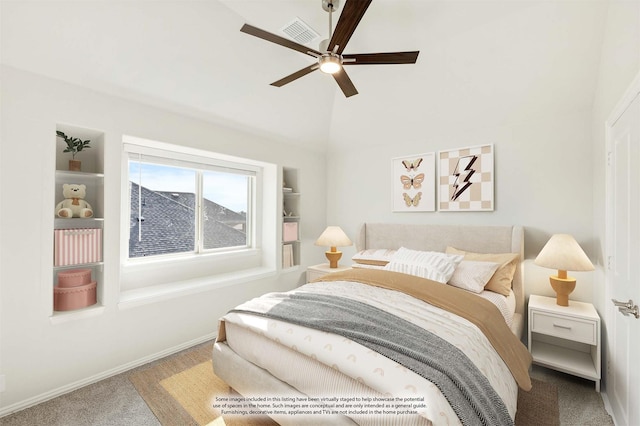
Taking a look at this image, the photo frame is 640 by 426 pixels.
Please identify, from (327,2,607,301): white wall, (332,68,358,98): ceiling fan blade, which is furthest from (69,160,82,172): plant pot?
(327,2,607,301): white wall

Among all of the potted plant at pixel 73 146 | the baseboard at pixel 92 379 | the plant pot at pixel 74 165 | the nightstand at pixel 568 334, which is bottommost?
the baseboard at pixel 92 379

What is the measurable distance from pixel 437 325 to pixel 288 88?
9.08ft

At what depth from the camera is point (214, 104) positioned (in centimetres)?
291

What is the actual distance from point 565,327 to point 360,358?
1.95 metres

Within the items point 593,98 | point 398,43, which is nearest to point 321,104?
point 398,43

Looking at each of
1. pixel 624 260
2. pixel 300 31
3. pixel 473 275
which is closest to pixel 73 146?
pixel 300 31

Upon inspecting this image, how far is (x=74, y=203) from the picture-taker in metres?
2.32

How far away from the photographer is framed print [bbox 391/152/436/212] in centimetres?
346

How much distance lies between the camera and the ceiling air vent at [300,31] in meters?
2.34

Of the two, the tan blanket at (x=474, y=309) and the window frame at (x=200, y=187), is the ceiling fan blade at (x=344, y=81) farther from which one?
the window frame at (x=200, y=187)

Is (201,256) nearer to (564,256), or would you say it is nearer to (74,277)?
(74,277)

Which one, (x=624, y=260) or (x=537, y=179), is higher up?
(x=537, y=179)

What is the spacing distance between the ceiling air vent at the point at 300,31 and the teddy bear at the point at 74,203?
2.16 meters

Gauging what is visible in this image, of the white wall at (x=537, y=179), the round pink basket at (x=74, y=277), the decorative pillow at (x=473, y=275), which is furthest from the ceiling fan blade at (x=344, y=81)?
the round pink basket at (x=74, y=277)
